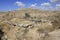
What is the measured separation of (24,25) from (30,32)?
6.94ft

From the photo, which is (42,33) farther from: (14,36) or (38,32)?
(14,36)

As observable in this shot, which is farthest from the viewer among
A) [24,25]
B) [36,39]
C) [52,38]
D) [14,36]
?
[24,25]

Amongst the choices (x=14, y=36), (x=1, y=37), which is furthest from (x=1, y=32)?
(x=14, y=36)

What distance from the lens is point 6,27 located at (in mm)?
16453

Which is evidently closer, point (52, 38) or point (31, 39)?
point (52, 38)

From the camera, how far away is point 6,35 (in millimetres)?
16016

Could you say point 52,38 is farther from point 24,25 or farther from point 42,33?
point 24,25

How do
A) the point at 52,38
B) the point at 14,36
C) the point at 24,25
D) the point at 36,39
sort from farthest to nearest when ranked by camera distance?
1. the point at 24,25
2. the point at 14,36
3. the point at 36,39
4. the point at 52,38

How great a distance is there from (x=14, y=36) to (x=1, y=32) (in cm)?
162

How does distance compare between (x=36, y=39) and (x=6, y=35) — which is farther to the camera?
(x=6, y=35)

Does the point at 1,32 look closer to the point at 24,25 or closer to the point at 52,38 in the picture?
the point at 24,25

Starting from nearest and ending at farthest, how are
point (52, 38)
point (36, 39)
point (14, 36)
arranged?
1. point (52, 38)
2. point (36, 39)
3. point (14, 36)

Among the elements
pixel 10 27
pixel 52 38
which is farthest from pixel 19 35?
pixel 52 38

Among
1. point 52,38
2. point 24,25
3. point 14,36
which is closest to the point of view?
point 52,38
